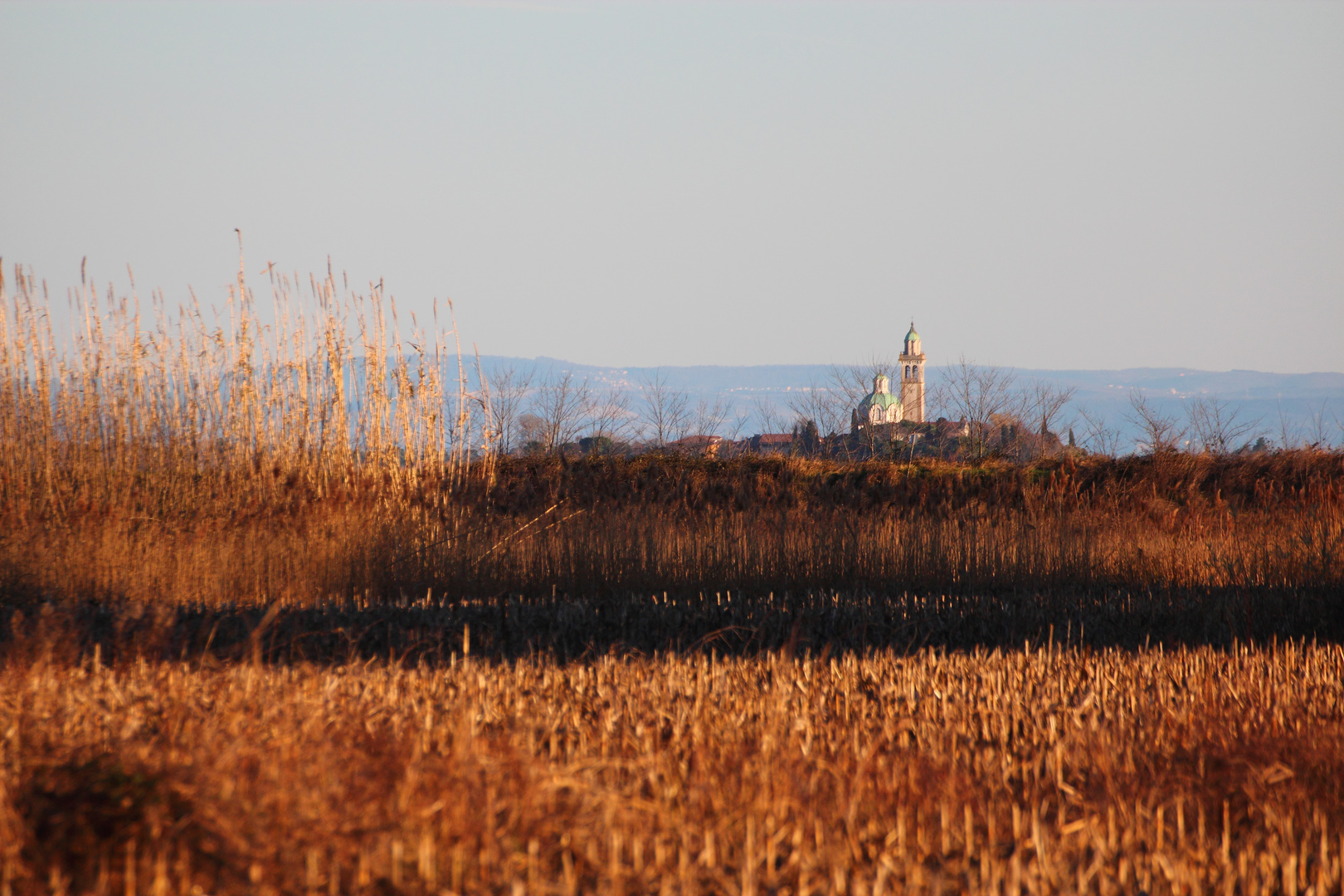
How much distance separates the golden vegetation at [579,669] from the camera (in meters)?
2.47

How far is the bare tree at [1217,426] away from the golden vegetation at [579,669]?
5248 mm

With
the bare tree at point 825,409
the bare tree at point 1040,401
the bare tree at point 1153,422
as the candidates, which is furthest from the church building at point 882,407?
the bare tree at point 1153,422

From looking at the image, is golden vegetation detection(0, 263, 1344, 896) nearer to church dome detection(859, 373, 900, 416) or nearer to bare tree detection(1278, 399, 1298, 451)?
bare tree detection(1278, 399, 1298, 451)

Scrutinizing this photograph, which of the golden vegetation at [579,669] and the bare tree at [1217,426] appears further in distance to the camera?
the bare tree at [1217,426]

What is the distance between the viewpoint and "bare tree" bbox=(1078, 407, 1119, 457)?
18292 mm

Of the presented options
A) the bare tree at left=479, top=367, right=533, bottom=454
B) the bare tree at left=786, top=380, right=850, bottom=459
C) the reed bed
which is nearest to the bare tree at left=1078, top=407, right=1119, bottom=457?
the bare tree at left=786, top=380, right=850, bottom=459

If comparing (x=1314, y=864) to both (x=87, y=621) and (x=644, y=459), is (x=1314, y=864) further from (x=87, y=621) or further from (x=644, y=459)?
(x=644, y=459)

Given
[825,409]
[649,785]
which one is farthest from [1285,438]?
[825,409]

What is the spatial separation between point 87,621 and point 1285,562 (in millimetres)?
9186

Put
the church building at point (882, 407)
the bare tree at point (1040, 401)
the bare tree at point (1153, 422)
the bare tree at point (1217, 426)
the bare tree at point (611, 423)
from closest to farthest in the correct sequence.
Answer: the bare tree at point (1217, 426) → the bare tree at point (611, 423) → the bare tree at point (1153, 422) → the church building at point (882, 407) → the bare tree at point (1040, 401)

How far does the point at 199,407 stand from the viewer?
8977 millimetres

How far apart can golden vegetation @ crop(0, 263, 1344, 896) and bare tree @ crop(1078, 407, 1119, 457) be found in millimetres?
5214

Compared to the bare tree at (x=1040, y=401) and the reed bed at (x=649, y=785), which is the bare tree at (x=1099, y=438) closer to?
the bare tree at (x=1040, y=401)

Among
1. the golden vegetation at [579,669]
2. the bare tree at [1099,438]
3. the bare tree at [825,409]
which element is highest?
the bare tree at [825,409]
